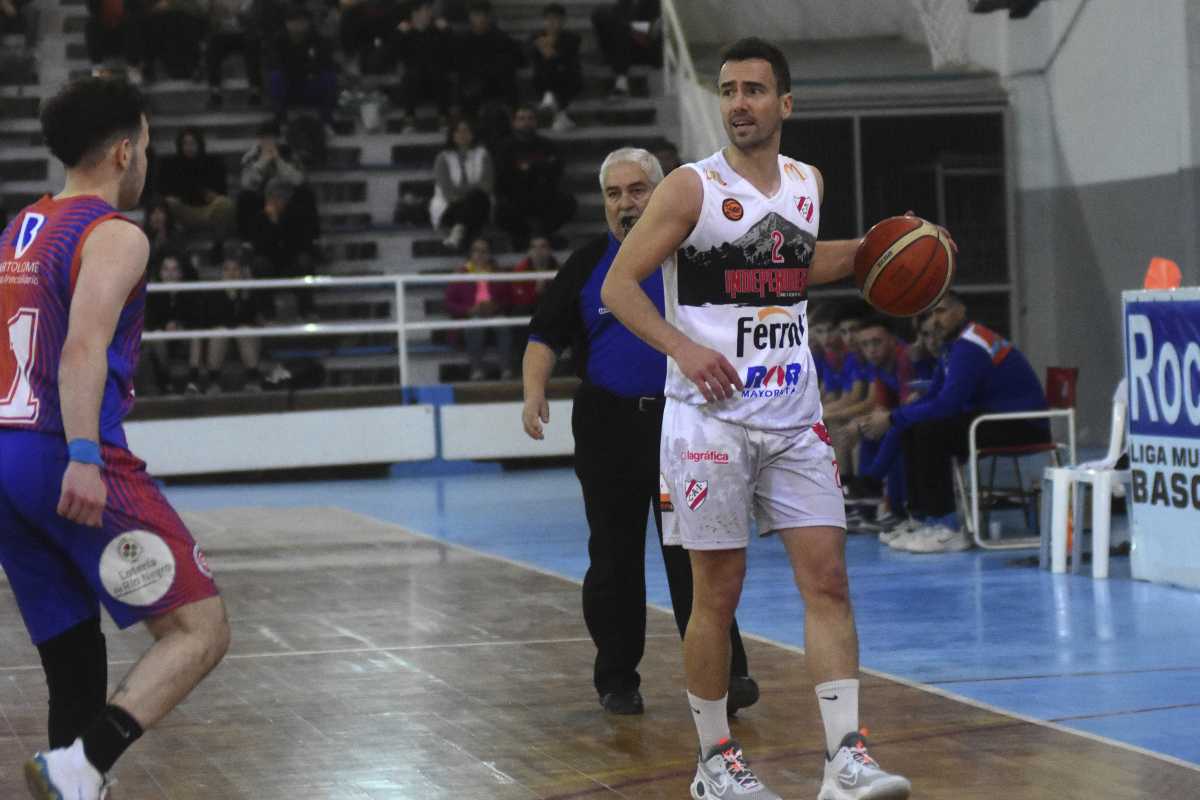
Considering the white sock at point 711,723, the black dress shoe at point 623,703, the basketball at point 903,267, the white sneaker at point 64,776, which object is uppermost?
the basketball at point 903,267

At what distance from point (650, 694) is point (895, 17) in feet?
57.6

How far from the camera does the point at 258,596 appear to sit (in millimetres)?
9945

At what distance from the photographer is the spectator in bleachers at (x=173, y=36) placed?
21344mm

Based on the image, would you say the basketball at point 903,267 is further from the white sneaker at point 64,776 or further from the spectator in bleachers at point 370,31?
the spectator in bleachers at point 370,31

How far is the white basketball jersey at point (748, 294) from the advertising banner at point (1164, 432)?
4.22 m

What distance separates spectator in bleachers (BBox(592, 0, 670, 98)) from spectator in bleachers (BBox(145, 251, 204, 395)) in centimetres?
611

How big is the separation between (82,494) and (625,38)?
60.1 feet

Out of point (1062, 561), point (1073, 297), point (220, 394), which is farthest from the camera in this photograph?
point (1073, 297)

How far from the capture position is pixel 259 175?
19.4 m

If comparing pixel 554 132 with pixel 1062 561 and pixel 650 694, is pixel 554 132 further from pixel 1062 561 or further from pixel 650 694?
pixel 650 694

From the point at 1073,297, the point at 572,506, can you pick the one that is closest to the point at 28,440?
the point at 572,506

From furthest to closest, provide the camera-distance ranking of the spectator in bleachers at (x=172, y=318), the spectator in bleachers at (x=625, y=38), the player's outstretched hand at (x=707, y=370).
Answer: the spectator in bleachers at (x=625, y=38), the spectator in bleachers at (x=172, y=318), the player's outstretched hand at (x=707, y=370)

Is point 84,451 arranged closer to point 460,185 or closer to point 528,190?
point 528,190

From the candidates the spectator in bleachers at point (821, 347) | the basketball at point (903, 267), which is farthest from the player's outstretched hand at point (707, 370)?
the spectator in bleachers at point (821, 347)
